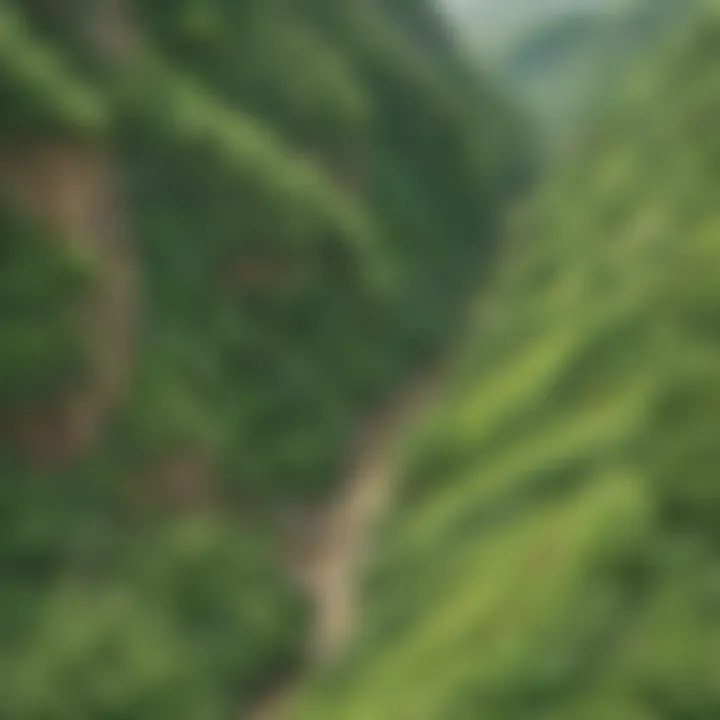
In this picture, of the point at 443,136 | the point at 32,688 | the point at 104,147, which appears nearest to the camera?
the point at 32,688

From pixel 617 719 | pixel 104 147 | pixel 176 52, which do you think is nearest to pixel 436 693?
pixel 617 719

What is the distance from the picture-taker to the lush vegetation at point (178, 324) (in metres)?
23.6

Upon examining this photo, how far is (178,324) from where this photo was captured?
29688 mm

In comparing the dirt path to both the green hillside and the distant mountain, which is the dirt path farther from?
the distant mountain

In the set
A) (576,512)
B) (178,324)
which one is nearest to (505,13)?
(178,324)

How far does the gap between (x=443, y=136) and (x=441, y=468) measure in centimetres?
2025

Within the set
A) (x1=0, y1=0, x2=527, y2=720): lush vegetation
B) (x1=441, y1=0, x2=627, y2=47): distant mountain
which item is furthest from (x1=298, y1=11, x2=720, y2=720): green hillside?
(x1=441, y1=0, x2=627, y2=47): distant mountain

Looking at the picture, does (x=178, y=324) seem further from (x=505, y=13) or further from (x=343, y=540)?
(x=505, y=13)

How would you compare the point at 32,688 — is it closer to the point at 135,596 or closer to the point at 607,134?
the point at 135,596

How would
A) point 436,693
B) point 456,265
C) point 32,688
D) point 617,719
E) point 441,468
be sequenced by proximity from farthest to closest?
point 456,265 < point 441,468 < point 32,688 < point 436,693 < point 617,719

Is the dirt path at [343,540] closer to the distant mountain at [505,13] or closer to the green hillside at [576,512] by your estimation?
the green hillside at [576,512]

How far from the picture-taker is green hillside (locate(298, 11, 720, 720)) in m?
18.3

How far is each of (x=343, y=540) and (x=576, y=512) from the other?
752 cm

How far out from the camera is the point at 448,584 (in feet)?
74.2
